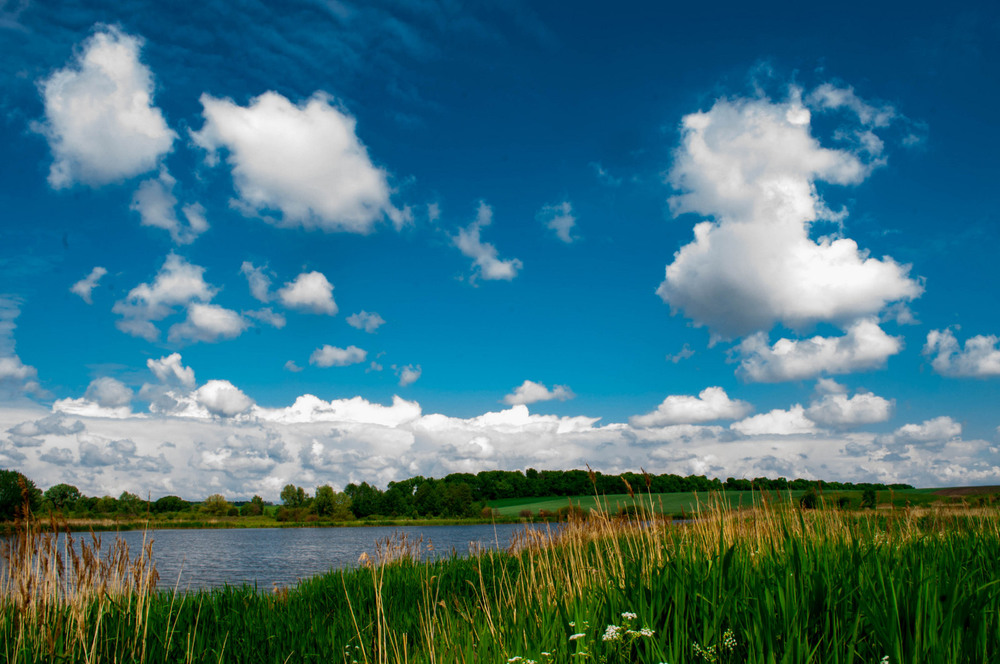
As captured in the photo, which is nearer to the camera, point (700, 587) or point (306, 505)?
point (700, 587)

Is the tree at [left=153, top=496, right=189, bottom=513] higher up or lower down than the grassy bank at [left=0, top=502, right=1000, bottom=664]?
lower down

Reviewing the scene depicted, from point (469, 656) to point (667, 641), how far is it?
118cm

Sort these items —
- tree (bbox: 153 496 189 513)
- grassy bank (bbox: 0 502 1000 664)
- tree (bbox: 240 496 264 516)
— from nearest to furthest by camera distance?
grassy bank (bbox: 0 502 1000 664) < tree (bbox: 153 496 189 513) < tree (bbox: 240 496 264 516)

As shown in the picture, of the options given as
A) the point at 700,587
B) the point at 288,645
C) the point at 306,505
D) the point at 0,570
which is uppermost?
the point at 700,587

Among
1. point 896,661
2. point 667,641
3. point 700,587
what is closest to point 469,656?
point 667,641

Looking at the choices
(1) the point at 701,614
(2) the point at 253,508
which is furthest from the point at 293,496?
(1) the point at 701,614

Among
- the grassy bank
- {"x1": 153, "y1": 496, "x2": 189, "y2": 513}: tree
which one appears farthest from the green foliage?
the grassy bank

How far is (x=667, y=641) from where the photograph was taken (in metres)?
3.21

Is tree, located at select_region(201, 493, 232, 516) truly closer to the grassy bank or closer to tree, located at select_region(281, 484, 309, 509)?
tree, located at select_region(281, 484, 309, 509)

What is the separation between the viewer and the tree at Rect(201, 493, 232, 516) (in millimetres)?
110331

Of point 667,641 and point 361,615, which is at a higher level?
point 667,641

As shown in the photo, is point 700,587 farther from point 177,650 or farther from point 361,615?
point 361,615

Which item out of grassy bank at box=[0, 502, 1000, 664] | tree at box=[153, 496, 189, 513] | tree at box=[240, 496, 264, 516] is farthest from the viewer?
tree at box=[240, 496, 264, 516]

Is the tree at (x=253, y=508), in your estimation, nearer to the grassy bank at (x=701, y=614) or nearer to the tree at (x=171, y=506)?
the tree at (x=171, y=506)
